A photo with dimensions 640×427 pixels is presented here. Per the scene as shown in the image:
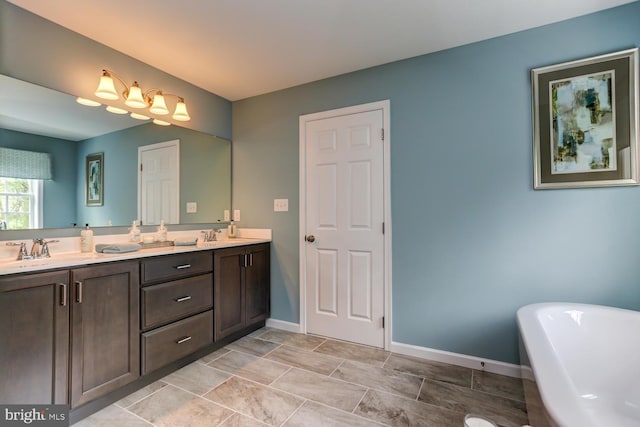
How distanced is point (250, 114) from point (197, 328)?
2147mm

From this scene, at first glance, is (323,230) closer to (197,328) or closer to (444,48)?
(197,328)

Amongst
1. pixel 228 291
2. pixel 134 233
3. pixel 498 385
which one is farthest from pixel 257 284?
pixel 498 385

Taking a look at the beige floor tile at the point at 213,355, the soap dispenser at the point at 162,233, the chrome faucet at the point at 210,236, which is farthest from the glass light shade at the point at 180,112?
the beige floor tile at the point at 213,355

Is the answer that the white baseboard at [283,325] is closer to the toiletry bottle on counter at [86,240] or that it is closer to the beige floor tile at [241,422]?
the beige floor tile at [241,422]

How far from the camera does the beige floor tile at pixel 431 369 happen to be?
2053 mm

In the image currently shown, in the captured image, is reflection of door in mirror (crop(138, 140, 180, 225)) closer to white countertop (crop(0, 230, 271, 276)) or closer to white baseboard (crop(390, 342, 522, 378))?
white countertop (crop(0, 230, 271, 276))

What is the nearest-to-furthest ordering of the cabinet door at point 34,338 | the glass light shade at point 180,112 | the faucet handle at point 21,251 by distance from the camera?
the cabinet door at point 34,338 < the faucet handle at point 21,251 < the glass light shade at point 180,112

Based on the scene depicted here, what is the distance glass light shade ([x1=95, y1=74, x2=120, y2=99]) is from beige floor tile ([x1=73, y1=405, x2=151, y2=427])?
202 cm

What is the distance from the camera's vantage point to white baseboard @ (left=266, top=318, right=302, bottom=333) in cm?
292

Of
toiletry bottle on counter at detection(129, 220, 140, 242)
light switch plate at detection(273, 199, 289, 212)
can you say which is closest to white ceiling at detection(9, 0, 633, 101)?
light switch plate at detection(273, 199, 289, 212)

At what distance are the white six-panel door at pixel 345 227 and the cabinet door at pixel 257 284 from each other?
1.44 feet

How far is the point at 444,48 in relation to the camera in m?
2.28

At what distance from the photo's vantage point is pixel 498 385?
197 centimetres

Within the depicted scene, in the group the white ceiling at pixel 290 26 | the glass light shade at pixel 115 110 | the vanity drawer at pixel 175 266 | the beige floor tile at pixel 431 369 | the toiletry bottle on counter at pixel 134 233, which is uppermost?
the white ceiling at pixel 290 26
